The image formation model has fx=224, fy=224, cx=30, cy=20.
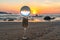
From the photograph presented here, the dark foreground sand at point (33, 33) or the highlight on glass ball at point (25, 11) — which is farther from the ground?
the highlight on glass ball at point (25, 11)

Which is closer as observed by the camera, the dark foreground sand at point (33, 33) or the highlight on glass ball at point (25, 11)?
the highlight on glass ball at point (25, 11)

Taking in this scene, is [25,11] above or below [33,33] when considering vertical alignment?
above

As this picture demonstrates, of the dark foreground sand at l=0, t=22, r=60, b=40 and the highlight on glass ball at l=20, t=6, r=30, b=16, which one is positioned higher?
the highlight on glass ball at l=20, t=6, r=30, b=16

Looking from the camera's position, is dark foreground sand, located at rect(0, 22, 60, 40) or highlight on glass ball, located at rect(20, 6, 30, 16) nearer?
highlight on glass ball, located at rect(20, 6, 30, 16)

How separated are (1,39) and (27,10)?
257 centimetres

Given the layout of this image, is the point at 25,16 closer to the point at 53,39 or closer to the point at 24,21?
the point at 24,21

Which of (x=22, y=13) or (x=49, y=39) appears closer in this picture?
(x=22, y=13)

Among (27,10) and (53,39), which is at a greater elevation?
(27,10)

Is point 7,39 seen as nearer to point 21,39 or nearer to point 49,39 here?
point 21,39

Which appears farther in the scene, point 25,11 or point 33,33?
point 33,33

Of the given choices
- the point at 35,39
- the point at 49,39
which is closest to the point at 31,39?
the point at 35,39

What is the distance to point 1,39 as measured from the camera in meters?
14.2

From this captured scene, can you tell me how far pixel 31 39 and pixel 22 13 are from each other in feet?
6.26

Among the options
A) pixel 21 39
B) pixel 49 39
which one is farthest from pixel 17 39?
pixel 49 39
